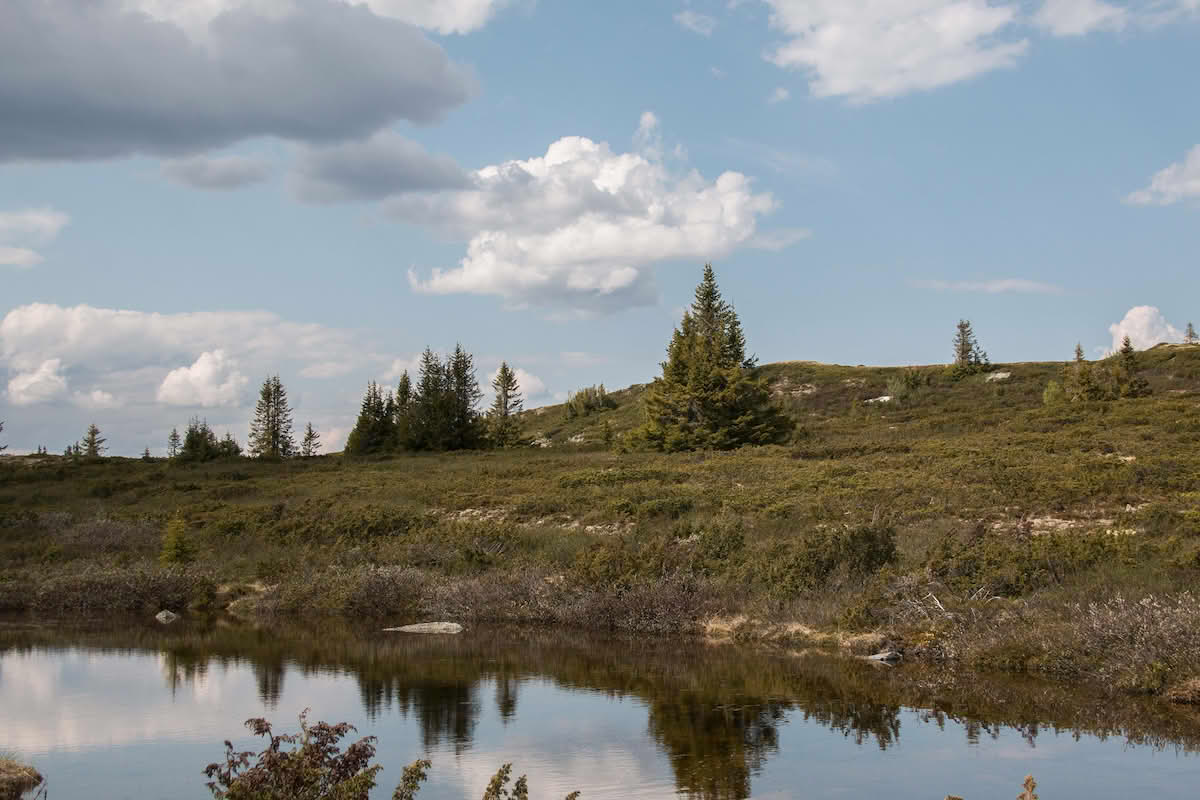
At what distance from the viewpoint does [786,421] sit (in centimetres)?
5472

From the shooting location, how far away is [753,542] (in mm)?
26547

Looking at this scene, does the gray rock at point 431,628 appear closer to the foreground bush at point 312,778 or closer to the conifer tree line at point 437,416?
the foreground bush at point 312,778

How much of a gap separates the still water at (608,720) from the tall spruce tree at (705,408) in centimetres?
3141

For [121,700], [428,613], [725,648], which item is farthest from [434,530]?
[121,700]

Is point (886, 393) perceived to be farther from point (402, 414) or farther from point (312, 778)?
point (312, 778)

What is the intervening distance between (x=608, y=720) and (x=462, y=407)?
61.6 m

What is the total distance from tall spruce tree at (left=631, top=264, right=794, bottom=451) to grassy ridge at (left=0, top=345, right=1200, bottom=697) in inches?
176

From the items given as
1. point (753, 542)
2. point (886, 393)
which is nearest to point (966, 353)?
point (886, 393)

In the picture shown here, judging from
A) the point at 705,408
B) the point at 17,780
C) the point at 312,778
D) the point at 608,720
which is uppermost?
the point at 705,408

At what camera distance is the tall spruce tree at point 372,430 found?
8062cm

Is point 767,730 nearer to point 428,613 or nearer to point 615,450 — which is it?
point 428,613

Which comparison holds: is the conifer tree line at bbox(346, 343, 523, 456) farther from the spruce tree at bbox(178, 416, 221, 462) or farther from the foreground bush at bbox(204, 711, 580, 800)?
the foreground bush at bbox(204, 711, 580, 800)

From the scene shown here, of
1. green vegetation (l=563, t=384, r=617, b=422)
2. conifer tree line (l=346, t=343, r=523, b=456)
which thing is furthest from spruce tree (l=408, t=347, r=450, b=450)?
green vegetation (l=563, t=384, r=617, b=422)

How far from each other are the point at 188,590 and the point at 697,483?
1679 centimetres
